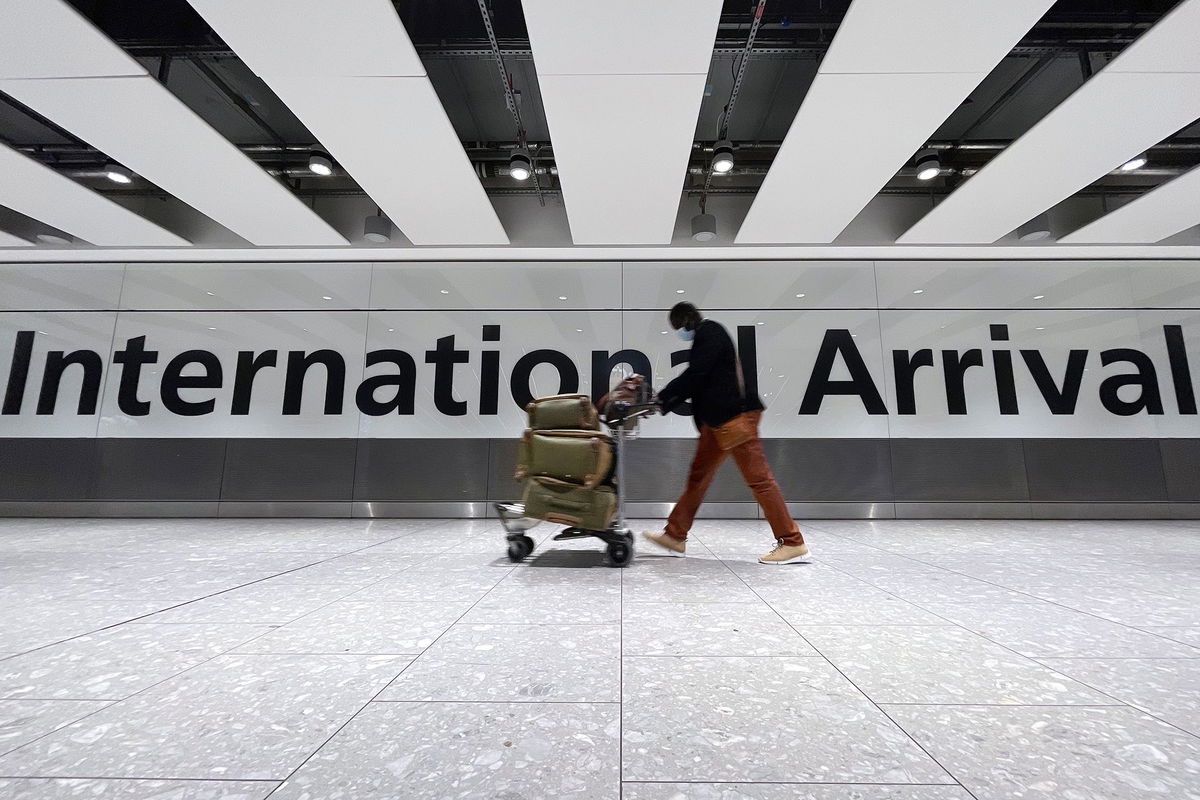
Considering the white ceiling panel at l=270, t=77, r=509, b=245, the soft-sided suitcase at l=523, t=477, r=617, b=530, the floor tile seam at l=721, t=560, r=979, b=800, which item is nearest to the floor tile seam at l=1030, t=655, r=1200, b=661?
the floor tile seam at l=721, t=560, r=979, b=800

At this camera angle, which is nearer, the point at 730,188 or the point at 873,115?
the point at 873,115

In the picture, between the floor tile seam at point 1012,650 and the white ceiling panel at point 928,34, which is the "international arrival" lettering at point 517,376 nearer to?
the white ceiling panel at point 928,34

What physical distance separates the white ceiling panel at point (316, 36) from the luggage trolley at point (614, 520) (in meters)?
2.57

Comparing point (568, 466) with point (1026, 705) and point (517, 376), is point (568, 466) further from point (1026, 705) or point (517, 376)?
point (517, 376)

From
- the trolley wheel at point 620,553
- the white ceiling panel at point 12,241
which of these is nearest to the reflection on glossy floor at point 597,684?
the trolley wheel at point 620,553

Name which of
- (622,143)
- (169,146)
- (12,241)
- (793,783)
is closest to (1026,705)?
(793,783)

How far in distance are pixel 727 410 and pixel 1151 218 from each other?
5406 millimetres

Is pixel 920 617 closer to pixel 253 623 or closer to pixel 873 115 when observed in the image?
pixel 253 623

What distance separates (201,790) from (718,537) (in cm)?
345

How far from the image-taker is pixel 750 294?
18.2 ft

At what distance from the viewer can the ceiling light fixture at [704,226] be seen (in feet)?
16.1

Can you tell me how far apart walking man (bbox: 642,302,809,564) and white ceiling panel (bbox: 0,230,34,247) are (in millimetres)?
7525

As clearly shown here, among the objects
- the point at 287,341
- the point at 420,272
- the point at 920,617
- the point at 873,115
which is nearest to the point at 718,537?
the point at 920,617

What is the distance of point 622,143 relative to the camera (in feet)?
11.6
